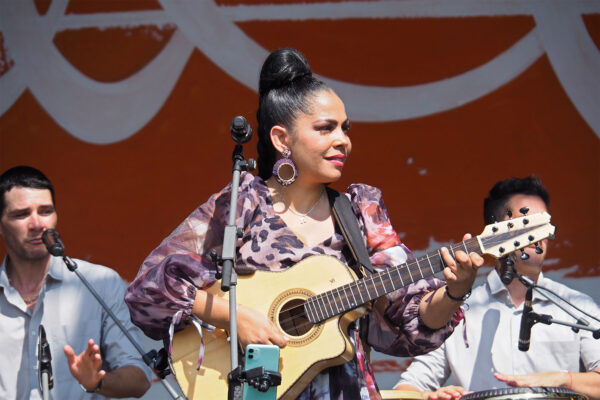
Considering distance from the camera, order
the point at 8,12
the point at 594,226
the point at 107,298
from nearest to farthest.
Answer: the point at 107,298
the point at 594,226
the point at 8,12

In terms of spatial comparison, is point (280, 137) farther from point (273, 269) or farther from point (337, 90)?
point (337, 90)

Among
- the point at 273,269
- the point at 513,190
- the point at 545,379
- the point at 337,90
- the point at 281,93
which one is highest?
the point at 337,90

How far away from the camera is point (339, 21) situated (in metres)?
5.29

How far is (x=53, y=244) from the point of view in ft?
11.5

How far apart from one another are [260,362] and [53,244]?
4.48 feet

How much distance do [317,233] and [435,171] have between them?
2.26m

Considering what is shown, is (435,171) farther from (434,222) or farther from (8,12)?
(8,12)

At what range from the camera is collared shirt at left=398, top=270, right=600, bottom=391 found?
4344 millimetres

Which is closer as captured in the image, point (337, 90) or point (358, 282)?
point (358, 282)

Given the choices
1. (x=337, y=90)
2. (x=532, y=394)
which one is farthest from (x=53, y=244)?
(x=337, y=90)

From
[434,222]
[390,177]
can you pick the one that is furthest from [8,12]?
[434,222]

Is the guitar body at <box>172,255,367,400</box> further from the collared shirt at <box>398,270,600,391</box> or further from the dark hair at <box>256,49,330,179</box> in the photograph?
the collared shirt at <box>398,270,600,391</box>

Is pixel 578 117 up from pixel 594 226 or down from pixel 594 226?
up

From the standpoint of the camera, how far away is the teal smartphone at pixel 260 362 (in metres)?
2.59
